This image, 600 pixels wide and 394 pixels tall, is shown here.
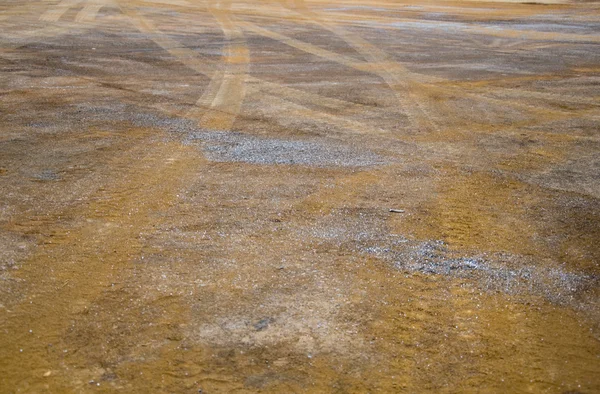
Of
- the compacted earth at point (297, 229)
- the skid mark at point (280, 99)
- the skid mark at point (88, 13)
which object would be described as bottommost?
the compacted earth at point (297, 229)

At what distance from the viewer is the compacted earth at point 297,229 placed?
4434 millimetres

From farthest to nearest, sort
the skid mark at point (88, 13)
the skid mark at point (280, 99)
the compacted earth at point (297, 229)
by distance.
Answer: the skid mark at point (88, 13) → the skid mark at point (280, 99) → the compacted earth at point (297, 229)

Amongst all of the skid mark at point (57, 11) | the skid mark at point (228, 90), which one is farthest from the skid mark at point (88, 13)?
the skid mark at point (228, 90)

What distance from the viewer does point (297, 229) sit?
249 inches

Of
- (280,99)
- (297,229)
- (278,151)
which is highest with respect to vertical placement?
(280,99)

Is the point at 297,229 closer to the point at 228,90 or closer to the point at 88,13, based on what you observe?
the point at 228,90

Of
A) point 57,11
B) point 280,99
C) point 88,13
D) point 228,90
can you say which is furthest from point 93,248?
point 57,11

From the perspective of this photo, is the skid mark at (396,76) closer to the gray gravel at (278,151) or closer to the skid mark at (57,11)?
the gray gravel at (278,151)

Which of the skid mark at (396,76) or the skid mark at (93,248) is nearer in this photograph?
the skid mark at (93,248)

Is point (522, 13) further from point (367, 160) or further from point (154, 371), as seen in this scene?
point (154, 371)

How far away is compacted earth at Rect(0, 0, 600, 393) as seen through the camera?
14.5 feet

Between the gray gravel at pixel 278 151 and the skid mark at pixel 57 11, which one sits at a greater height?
the skid mark at pixel 57 11

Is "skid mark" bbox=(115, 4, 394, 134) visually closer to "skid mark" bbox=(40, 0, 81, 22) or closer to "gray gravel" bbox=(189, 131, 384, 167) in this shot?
"gray gravel" bbox=(189, 131, 384, 167)

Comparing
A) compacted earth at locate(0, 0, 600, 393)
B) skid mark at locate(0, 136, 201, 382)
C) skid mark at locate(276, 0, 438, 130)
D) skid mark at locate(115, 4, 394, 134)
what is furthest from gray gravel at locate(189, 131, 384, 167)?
skid mark at locate(276, 0, 438, 130)
